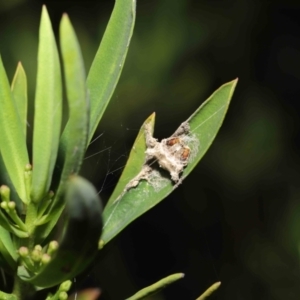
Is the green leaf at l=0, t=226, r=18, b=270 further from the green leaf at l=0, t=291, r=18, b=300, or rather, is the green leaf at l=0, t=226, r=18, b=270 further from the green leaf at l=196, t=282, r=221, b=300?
the green leaf at l=196, t=282, r=221, b=300

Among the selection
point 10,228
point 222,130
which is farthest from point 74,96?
point 222,130

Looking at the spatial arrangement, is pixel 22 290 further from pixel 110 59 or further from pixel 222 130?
pixel 222 130

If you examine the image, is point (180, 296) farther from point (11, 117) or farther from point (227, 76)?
point (11, 117)

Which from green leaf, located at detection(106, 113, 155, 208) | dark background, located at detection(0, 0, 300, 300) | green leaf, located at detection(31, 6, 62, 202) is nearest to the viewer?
green leaf, located at detection(31, 6, 62, 202)

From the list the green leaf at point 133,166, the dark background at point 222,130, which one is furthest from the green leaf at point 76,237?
the dark background at point 222,130

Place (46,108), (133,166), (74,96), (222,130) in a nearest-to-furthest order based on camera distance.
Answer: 1. (74,96)
2. (46,108)
3. (133,166)
4. (222,130)

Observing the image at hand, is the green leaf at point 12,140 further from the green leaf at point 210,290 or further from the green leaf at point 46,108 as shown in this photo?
the green leaf at point 210,290

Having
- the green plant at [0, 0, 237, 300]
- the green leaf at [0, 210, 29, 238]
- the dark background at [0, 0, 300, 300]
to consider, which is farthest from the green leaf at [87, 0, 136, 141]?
the dark background at [0, 0, 300, 300]
